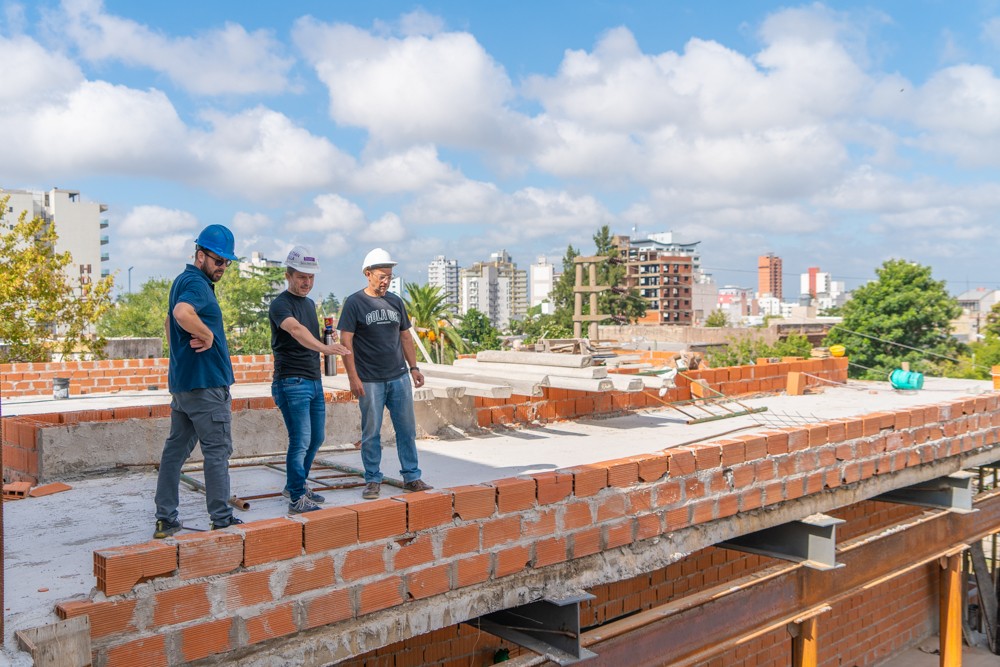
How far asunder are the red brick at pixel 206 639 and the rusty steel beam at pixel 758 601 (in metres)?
1.78

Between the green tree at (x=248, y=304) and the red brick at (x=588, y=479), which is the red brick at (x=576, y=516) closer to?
the red brick at (x=588, y=479)

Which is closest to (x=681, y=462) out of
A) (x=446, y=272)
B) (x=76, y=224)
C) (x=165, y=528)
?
(x=165, y=528)

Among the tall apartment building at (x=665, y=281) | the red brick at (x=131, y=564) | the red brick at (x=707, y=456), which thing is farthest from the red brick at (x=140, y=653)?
the tall apartment building at (x=665, y=281)

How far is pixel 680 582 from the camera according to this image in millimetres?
5887

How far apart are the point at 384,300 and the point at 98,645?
7.65 ft

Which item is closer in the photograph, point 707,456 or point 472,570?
point 472,570

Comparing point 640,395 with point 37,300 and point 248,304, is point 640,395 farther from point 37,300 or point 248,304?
point 248,304

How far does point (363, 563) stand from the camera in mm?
3170

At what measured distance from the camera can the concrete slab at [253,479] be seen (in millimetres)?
2932

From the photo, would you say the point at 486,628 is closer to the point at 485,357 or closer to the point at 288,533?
the point at 288,533

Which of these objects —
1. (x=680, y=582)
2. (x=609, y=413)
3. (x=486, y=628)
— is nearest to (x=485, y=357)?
(x=609, y=413)

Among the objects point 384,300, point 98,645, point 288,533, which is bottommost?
point 98,645

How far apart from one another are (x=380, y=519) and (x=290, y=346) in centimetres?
120

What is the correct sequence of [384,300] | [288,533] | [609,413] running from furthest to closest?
1. [609,413]
2. [384,300]
3. [288,533]
